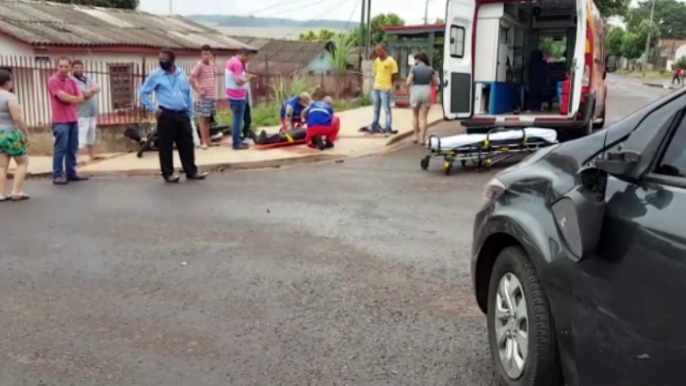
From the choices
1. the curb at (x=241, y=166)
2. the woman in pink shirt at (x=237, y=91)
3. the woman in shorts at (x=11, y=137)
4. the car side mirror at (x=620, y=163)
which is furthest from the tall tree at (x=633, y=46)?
the car side mirror at (x=620, y=163)

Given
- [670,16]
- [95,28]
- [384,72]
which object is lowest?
[384,72]

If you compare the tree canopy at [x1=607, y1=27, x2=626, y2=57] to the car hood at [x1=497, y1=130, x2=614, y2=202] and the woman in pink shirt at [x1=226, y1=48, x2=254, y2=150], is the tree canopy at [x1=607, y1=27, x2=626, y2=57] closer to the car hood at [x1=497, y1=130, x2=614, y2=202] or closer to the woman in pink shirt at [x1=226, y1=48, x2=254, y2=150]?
the woman in pink shirt at [x1=226, y1=48, x2=254, y2=150]

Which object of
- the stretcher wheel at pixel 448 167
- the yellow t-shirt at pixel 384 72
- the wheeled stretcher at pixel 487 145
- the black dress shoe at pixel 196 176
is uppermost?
the yellow t-shirt at pixel 384 72

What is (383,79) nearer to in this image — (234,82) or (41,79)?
(234,82)

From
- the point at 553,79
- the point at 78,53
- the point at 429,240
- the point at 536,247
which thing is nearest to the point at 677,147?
the point at 536,247

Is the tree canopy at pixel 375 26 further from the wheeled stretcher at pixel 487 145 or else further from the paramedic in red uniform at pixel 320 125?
the wheeled stretcher at pixel 487 145

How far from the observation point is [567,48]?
1534 centimetres

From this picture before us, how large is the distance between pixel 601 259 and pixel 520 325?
30.9 inches

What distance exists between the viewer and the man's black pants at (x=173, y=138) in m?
9.83

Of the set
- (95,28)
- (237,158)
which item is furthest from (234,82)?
(95,28)

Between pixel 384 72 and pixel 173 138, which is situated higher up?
pixel 384 72

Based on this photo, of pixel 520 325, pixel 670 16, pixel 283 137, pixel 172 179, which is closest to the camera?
pixel 520 325

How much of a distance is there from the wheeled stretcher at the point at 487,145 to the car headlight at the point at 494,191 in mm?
6265

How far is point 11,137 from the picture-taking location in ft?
28.8
